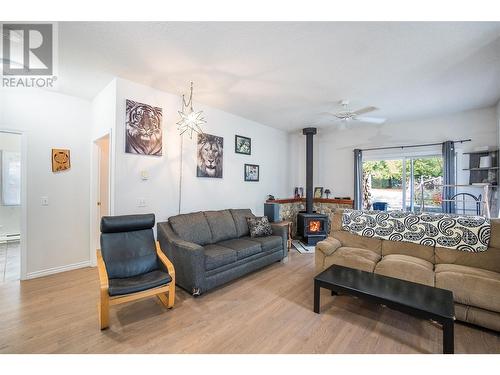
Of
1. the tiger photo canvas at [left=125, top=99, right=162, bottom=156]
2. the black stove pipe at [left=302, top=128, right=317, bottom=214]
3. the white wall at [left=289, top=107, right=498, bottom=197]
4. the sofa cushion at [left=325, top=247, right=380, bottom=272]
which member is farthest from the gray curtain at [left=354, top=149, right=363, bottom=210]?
the tiger photo canvas at [left=125, top=99, right=162, bottom=156]

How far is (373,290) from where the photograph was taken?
206 cm

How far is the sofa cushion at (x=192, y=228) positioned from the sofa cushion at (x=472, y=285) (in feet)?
9.13

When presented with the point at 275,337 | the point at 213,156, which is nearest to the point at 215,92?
the point at 213,156

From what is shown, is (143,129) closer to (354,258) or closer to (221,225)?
(221,225)

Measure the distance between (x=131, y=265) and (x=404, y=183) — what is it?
5.33 meters

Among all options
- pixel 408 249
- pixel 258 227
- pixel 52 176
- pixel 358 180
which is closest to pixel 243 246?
pixel 258 227

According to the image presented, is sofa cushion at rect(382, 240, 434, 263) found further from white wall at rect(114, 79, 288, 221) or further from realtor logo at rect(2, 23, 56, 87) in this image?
realtor logo at rect(2, 23, 56, 87)

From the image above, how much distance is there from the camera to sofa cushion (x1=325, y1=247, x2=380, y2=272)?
265 centimetres

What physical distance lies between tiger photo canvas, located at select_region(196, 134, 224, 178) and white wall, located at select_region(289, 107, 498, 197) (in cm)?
253

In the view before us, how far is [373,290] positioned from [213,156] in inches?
122

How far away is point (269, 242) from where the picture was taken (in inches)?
141
